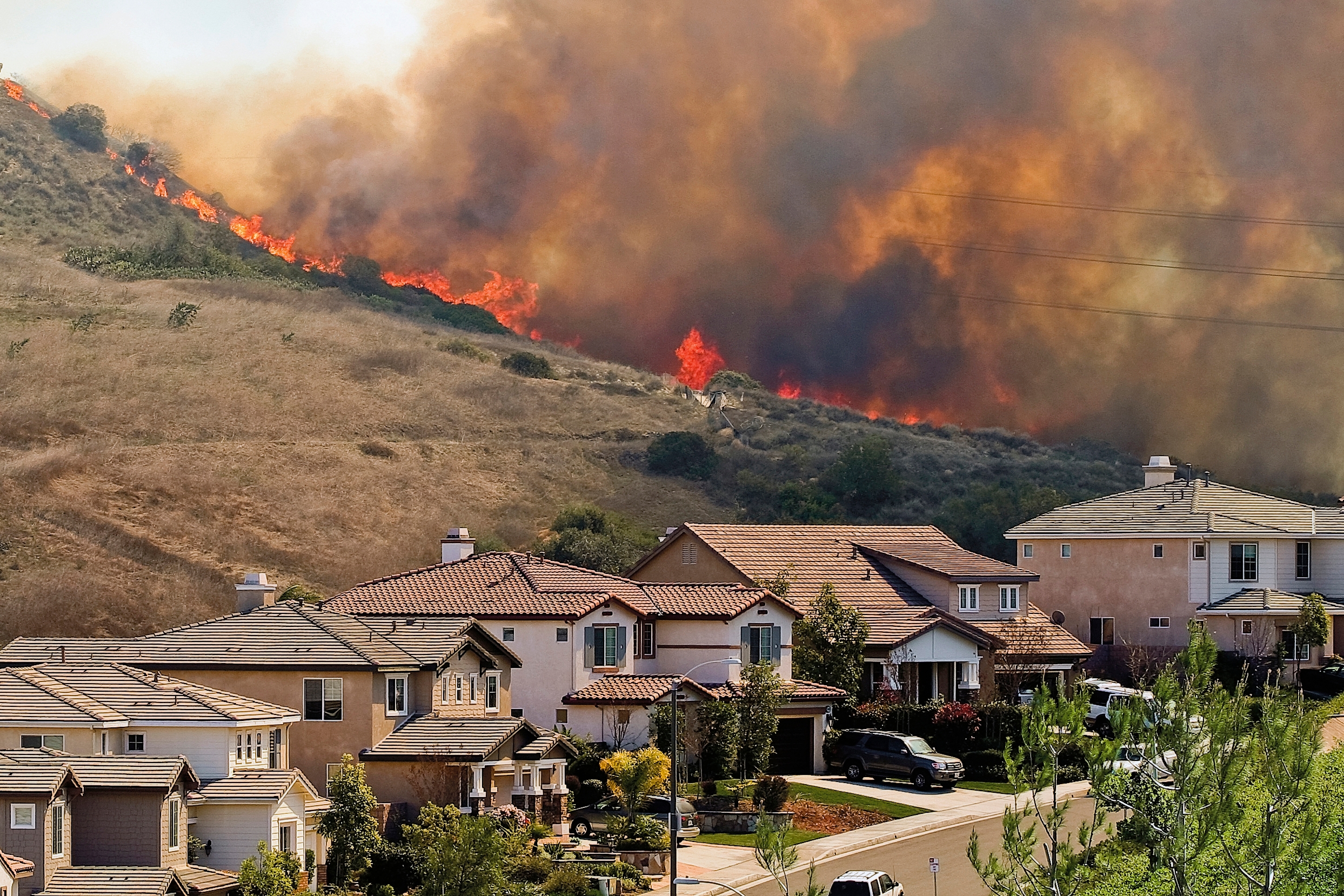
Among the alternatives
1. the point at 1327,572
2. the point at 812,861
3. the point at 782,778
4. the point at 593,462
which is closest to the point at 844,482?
the point at 593,462

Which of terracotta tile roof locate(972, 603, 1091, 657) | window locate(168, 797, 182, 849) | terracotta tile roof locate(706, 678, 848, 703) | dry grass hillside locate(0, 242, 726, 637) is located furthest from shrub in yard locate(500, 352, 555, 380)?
window locate(168, 797, 182, 849)

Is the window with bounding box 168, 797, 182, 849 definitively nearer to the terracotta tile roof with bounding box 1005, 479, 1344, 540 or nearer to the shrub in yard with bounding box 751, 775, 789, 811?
the shrub in yard with bounding box 751, 775, 789, 811

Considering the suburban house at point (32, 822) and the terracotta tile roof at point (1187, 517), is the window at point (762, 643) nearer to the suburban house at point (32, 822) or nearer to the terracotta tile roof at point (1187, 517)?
the terracotta tile roof at point (1187, 517)

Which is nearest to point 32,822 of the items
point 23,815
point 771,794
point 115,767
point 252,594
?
point 23,815

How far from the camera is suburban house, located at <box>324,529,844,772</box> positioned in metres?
64.4

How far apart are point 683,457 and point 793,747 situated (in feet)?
200

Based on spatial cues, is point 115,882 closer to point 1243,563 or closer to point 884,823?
point 884,823

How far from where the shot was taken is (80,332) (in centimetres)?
13500

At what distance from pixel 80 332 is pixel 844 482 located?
171ft

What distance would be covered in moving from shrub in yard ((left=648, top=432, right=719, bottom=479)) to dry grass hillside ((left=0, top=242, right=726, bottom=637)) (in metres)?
1.58

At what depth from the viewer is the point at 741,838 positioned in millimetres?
55531

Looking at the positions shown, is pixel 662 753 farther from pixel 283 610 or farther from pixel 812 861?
pixel 283 610

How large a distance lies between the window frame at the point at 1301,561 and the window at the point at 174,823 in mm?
51962

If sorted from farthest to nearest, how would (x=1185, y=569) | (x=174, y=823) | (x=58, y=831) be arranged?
(x=1185, y=569) < (x=174, y=823) < (x=58, y=831)
